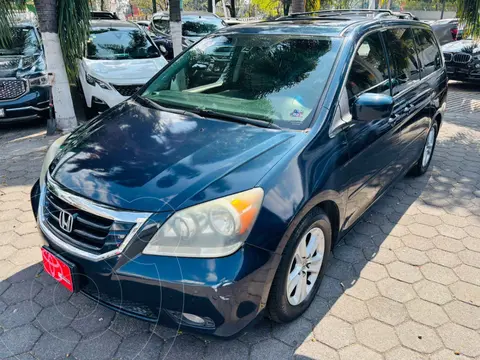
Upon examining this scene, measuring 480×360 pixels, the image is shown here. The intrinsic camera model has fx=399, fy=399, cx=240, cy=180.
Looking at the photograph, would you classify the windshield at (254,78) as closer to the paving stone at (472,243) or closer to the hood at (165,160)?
the hood at (165,160)

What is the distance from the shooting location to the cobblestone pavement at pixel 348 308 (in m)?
2.23

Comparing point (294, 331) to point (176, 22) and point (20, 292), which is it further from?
point (176, 22)

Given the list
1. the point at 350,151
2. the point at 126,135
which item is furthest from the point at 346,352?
the point at 126,135

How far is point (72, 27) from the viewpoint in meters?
5.59

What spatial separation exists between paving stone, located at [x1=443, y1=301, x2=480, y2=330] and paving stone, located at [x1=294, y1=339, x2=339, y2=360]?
0.88 meters

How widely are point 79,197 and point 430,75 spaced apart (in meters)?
3.73

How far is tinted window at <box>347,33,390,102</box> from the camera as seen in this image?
9.05 ft

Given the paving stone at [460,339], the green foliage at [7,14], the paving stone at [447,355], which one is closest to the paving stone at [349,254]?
the paving stone at [460,339]

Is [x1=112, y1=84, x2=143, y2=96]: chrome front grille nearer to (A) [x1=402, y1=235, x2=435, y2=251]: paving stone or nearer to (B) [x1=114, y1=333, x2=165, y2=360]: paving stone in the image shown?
(A) [x1=402, y1=235, x2=435, y2=251]: paving stone

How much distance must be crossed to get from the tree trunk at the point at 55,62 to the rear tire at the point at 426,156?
16.0ft

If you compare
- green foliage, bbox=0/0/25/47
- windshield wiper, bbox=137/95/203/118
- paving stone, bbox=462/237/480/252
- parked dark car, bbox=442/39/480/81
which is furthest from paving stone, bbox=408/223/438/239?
parked dark car, bbox=442/39/480/81

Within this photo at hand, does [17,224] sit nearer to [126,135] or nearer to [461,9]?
[126,135]

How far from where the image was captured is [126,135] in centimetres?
251

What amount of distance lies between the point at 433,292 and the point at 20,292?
2782mm
